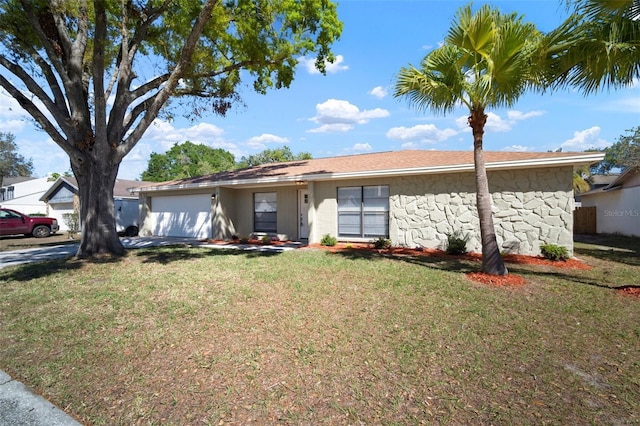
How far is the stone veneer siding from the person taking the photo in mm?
9156

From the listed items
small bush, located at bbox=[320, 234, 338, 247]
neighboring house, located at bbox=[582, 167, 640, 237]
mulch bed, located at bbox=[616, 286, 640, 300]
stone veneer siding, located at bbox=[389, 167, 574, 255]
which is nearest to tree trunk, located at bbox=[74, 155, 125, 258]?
small bush, located at bbox=[320, 234, 338, 247]

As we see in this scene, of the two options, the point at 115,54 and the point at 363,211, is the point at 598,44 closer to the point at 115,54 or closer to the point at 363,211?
the point at 363,211

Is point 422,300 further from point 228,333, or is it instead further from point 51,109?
point 51,109

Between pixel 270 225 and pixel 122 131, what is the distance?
21.2ft

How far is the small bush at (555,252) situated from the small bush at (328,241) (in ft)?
20.6

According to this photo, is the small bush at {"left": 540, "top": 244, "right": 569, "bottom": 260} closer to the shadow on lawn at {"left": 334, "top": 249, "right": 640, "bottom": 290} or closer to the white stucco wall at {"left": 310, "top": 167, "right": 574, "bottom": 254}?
the white stucco wall at {"left": 310, "top": 167, "right": 574, "bottom": 254}

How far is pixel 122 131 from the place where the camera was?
33.7 ft

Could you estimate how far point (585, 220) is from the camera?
18906 millimetres

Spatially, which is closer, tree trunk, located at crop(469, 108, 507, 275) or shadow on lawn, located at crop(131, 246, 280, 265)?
tree trunk, located at crop(469, 108, 507, 275)

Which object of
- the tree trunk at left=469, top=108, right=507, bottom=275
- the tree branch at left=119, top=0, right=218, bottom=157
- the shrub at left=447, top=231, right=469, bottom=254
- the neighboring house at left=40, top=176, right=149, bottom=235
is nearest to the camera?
the tree trunk at left=469, top=108, right=507, bottom=275

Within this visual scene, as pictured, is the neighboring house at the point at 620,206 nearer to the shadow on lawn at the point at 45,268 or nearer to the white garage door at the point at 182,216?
the white garage door at the point at 182,216

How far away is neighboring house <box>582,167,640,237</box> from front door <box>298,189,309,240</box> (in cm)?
1492

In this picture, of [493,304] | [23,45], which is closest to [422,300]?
[493,304]

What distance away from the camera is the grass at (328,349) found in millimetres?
2787
